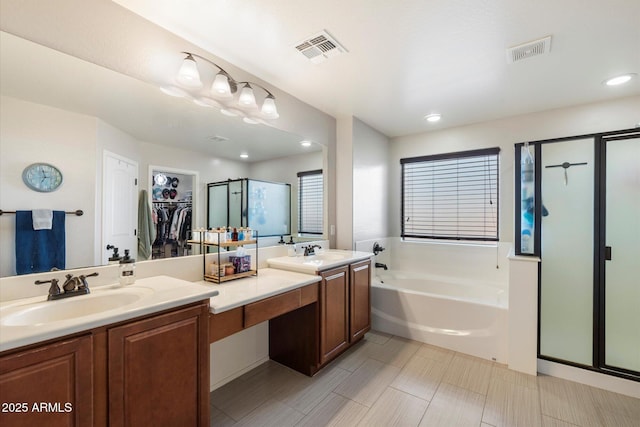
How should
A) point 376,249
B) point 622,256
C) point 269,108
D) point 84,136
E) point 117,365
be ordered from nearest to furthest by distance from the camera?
point 117,365 → point 84,136 → point 622,256 → point 269,108 → point 376,249

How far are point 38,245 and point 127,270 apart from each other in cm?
39

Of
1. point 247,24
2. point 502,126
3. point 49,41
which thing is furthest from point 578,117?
point 49,41

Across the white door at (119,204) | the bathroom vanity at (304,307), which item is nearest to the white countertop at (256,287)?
the bathroom vanity at (304,307)

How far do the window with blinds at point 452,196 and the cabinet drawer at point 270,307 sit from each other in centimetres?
247

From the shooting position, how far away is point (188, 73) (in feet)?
5.72

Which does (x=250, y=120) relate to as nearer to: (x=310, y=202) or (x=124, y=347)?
(x=310, y=202)

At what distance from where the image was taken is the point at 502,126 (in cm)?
326

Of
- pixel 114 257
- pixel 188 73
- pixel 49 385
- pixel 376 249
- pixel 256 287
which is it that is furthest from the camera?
pixel 376 249

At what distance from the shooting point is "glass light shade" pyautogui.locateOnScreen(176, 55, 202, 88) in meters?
1.74

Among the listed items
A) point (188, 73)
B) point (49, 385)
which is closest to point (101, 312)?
point (49, 385)

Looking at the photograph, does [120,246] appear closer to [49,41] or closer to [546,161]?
[49,41]

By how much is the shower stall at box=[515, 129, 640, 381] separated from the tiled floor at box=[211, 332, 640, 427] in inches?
12.9

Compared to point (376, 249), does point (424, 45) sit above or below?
above

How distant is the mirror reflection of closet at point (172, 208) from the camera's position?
180 cm
